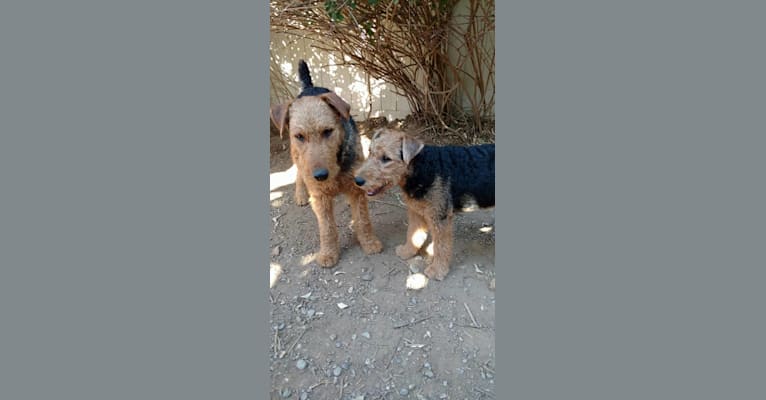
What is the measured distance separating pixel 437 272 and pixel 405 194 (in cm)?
69

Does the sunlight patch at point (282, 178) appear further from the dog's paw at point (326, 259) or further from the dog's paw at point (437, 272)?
the dog's paw at point (437, 272)

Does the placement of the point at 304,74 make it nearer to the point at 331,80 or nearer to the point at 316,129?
the point at 316,129

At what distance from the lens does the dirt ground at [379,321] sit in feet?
7.98

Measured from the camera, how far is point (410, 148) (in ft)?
9.62

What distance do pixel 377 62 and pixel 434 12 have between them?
0.93 meters

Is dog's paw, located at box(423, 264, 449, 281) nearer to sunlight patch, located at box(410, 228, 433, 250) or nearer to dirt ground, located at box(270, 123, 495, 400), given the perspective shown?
dirt ground, located at box(270, 123, 495, 400)

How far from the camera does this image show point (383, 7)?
4.23 m

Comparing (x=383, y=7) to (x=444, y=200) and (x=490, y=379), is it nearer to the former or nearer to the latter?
(x=444, y=200)

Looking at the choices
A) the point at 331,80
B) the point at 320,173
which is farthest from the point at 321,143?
the point at 331,80

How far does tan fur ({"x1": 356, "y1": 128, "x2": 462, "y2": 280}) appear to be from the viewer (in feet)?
9.62

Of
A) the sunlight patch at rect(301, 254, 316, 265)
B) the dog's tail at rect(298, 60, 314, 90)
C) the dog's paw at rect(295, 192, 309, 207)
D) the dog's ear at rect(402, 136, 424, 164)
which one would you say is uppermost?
the dog's tail at rect(298, 60, 314, 90)

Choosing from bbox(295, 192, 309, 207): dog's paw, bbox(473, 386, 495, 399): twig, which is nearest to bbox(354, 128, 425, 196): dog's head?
bbox(473, 386, 495, 399): twig

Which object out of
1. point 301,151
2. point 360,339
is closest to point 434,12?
point 301,151

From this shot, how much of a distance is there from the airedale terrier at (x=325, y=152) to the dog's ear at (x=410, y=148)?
48 cm
